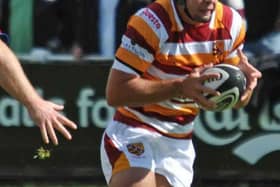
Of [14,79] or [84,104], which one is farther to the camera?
[84,104]

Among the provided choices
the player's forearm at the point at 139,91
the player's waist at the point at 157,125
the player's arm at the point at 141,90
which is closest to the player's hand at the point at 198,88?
the player's arm at the point at 141,90

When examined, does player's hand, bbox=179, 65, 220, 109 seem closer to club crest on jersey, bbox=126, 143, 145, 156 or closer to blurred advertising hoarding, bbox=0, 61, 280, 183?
club crest on jersey, bbox=126, 143, 145, 156

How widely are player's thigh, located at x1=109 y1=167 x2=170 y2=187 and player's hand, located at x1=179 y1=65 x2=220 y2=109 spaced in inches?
23.2

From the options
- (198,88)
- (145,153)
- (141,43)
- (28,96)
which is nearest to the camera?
(28,96)

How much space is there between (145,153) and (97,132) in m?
3.33

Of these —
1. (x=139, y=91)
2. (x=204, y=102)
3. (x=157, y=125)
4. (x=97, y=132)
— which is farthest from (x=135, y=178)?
(x=97, y=132)

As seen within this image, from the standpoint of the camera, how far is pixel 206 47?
6.17 metres

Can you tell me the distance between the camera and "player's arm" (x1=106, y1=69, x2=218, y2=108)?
5.78 metres

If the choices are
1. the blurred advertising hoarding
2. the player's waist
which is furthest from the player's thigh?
the blurred advertising hoarding

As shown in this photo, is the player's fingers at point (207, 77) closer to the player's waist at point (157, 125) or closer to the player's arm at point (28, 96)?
the player's waist at point (157, 125)

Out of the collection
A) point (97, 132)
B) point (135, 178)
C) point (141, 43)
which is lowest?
point (97, 132)

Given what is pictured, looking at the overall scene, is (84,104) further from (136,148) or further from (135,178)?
(135,178)

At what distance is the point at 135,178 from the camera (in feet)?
20.1

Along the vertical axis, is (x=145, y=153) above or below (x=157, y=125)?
below
